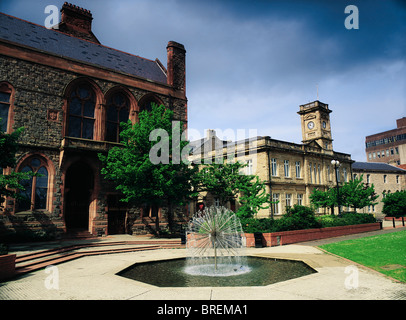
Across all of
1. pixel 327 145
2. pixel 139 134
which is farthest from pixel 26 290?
pixel 327 145

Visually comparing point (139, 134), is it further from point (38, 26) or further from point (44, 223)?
point (38, 26)

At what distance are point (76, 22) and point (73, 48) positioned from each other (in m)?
6.23

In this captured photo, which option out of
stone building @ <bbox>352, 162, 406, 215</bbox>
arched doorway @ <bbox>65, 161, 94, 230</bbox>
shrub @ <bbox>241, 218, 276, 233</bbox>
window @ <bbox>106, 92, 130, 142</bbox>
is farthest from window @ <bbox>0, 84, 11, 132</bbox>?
stone building @ <bbox>352, 162, 406, 215</bbox>

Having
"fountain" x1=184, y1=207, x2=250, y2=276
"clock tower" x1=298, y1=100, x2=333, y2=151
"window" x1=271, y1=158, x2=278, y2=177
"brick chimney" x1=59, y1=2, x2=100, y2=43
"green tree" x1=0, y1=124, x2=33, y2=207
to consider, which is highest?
"brick chimney" x1=59, y1=2, x2=100, y2=43

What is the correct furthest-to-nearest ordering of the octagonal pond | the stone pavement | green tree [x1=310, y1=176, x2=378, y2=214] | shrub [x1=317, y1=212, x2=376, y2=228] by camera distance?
1. green tree [x1=310, y1=176, x2=378, y2=214]
2. shrub [x1=317, y1=212, x2=376, y2=228]
3. the octagonal pond
4. the stone pavement

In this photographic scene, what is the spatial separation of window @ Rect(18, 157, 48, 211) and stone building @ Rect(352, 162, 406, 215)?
5070 cm

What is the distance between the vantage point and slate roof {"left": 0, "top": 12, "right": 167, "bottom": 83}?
23.2 meters

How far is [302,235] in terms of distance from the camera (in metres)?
21.0

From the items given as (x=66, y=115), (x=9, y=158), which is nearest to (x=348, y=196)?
(x=66, y=115)

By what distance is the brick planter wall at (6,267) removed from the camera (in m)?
9.50

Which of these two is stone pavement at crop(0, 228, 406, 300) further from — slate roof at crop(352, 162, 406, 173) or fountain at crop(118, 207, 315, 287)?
slate roof at crop(352, 162, 406, 173)

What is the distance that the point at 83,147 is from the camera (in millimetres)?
22297

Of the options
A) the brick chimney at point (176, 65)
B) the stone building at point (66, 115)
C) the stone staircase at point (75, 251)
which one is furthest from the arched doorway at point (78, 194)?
the brick chimney at point (176, 65)

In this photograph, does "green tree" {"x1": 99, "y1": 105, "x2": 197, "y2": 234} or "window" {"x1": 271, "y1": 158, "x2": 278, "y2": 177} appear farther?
"window" {"x1": 271, "y1": 158, "x2": 278, "y2": 177}
